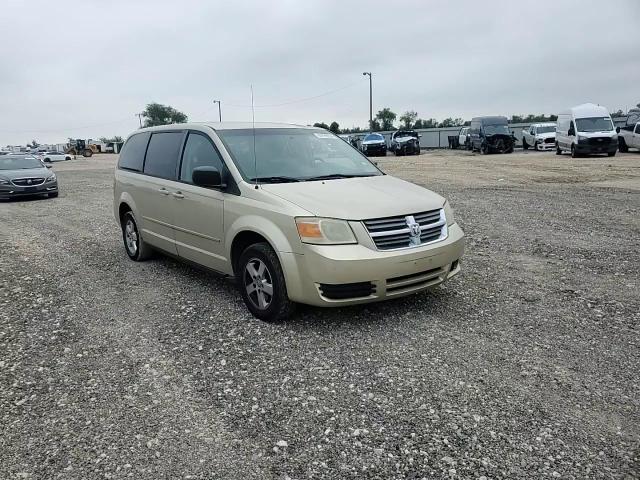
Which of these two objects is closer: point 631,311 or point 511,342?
point 511,342

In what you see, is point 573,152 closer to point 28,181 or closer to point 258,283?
point 28,181

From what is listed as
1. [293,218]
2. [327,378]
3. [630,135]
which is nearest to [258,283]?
[293,218]

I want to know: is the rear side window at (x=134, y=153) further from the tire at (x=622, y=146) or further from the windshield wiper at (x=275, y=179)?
the tire at (x=622, y=146)

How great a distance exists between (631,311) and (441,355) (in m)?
2.03

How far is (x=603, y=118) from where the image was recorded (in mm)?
25609

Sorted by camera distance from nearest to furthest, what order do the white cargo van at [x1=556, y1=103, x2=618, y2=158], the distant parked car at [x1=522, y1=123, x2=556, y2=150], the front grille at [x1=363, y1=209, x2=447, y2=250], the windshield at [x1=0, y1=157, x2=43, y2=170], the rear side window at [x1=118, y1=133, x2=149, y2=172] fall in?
the front grille at [x1=363, y1=209, x2=447, y2=250]
the rear side window at [x1=118, y1=133, x2=149, y2=172]
the windshield at [x1=0, y1=157, x2=43, y2=170]
the white cargo van at [x1=556, y1=103, x2=618, y2=158]
the distant parked car at [x1=522, y1=123, x2=556, y2=150]

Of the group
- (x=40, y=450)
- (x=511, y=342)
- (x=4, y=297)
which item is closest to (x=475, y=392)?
(x=511, y=342)

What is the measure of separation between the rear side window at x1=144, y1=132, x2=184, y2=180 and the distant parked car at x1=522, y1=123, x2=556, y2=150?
32.3 meters

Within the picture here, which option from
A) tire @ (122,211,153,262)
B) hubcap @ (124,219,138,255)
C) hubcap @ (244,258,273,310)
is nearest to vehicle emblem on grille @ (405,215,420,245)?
hubcap @ (244,258,273,310)

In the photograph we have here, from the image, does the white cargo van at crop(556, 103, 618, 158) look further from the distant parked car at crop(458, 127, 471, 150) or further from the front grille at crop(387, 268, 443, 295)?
the front grille at crop(387, 268, 443, 295)

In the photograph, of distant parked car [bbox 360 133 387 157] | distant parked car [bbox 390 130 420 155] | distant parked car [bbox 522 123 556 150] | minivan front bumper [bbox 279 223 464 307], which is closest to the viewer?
minivan front bumper [bbox 279 223 464 307]

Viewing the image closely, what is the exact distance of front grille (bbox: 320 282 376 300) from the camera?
4.29m

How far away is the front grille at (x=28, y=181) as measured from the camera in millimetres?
16031

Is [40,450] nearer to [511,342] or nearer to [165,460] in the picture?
[165,460]
